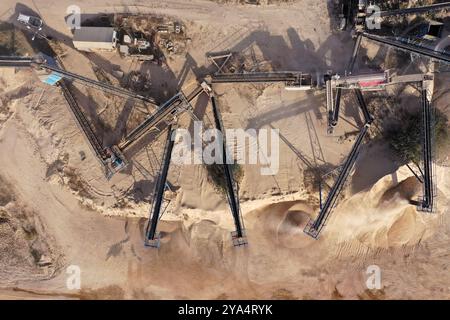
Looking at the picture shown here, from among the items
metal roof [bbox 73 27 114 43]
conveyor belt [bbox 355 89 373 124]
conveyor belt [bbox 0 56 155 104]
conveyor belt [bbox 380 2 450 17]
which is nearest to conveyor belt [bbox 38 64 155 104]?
conveyor belt [bbox 0 56 155 104]

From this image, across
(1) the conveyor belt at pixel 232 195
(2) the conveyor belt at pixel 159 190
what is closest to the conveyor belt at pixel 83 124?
(2) the conveyor belt at pixel 159 190

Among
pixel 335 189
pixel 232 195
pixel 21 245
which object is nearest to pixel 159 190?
pixel 232 195

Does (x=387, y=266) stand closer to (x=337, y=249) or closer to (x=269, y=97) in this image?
(x=337, y=249)

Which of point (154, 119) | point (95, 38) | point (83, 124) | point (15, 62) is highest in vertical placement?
point (95, 38)

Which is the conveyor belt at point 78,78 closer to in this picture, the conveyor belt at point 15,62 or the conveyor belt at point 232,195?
the conveyor belt at point 15,62

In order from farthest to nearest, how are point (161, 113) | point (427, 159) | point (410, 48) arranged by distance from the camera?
point (161, 113) → point (410, 48) → point (427, 159)

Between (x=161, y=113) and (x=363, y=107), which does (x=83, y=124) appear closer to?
(x=161, y=113)
